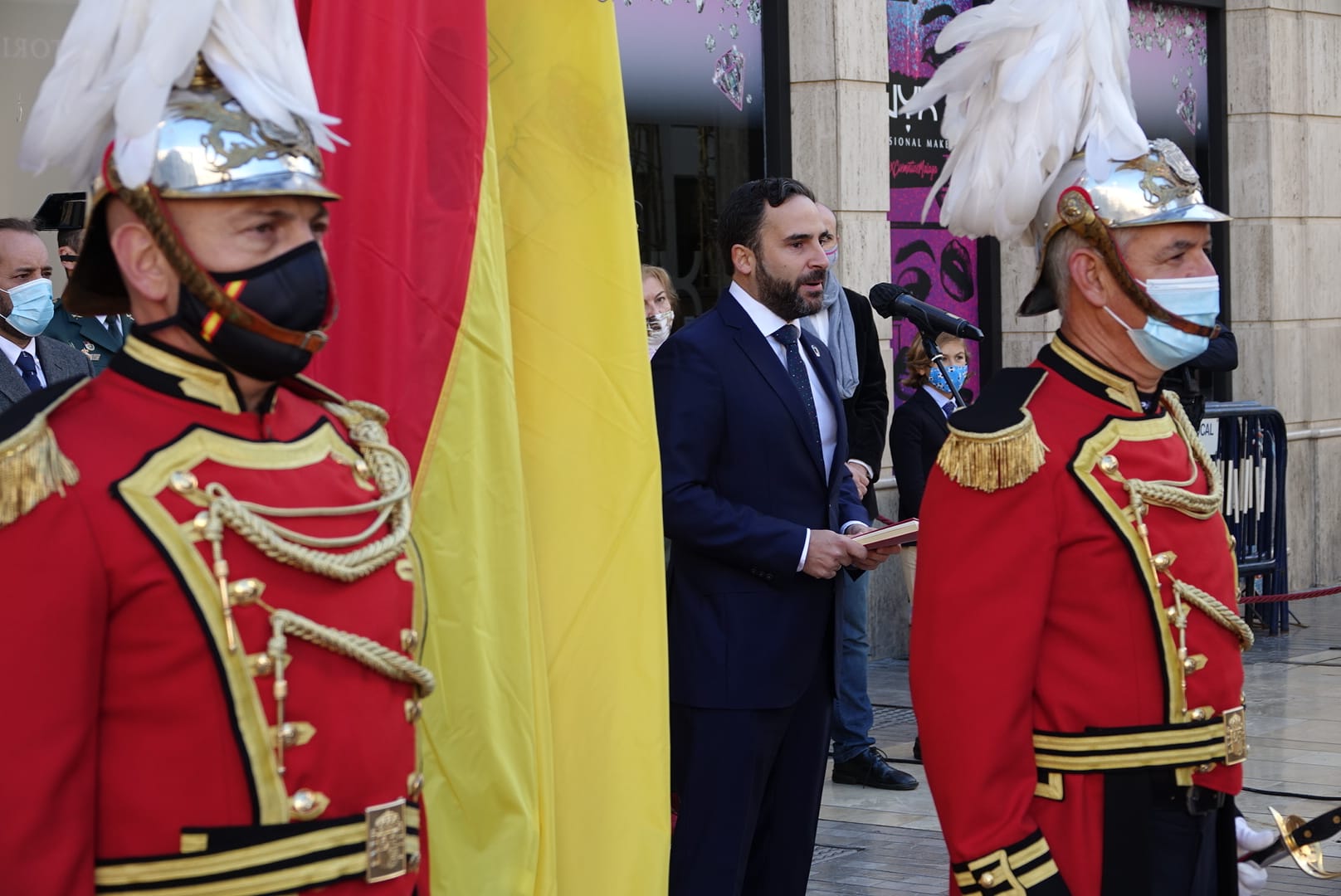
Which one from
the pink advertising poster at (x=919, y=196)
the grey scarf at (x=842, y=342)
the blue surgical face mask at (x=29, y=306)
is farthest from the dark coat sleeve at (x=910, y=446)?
the blue surgical face mask at (x=29, y=306)

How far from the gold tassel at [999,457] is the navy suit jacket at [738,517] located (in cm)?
130

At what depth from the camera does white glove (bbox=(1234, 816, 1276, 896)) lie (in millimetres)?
3605

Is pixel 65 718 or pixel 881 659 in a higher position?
pixel 65 718

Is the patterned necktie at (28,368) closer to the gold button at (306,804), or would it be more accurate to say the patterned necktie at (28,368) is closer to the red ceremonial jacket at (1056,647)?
the red ceremonial jacket at (1056,647)

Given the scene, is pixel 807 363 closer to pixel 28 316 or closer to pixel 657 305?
pixel 657 305

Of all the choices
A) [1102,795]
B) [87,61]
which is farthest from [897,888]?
[87,61]

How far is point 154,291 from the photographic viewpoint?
2.54 metres

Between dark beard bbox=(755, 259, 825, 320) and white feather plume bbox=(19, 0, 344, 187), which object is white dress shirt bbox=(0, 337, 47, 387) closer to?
dark beard bbox=(755, 259, 825, 320)

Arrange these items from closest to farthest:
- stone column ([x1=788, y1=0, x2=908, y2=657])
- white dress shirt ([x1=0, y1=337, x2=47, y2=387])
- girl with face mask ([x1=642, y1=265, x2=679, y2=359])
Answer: white dress shirt ([x1=0, y1=337, x2=47, y2=387])
girl with face mask ([x1=642, y1=265, x2=679, y2=359])
stone column ([x1=788, y1=0, x2=908, y2=657])

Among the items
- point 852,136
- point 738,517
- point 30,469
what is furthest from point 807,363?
point 852,136

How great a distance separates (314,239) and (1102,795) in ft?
5.49

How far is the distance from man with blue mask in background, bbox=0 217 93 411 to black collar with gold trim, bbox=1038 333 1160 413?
10.9 ft

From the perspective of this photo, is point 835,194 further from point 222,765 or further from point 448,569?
point 222,765

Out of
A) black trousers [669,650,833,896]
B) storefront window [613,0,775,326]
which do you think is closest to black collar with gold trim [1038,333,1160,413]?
black trousers [669,650,833,896]
